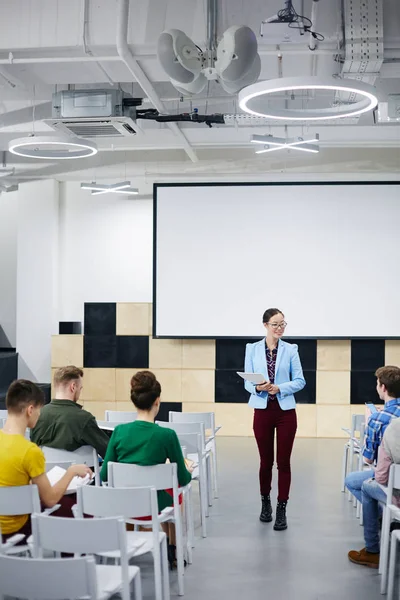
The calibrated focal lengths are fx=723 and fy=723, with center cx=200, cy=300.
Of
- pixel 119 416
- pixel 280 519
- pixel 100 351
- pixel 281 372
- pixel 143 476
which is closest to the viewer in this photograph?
pixel 143 476

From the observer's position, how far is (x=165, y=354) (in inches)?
402

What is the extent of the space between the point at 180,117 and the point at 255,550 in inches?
185

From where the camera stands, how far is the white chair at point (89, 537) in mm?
2859

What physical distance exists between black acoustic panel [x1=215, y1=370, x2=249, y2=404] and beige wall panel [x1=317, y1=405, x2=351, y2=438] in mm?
1049

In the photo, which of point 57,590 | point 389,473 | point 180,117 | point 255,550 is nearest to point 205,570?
point 255,550

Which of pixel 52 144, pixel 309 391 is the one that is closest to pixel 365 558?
pixel 52 144

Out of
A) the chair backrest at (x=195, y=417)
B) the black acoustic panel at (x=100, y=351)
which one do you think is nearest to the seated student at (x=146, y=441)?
the chair backrest at (x=195, y=417)

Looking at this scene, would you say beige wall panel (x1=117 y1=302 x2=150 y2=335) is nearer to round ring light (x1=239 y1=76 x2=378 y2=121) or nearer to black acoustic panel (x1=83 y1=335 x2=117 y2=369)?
black acoustic panel (x1=83 y1=335 x2=117 y2=369)

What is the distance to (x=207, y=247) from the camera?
10023mm

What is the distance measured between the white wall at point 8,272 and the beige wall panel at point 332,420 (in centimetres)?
562

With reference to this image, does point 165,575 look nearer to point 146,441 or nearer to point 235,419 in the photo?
point 146,441

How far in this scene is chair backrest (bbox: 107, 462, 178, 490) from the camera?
3.93 m

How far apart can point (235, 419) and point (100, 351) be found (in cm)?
215

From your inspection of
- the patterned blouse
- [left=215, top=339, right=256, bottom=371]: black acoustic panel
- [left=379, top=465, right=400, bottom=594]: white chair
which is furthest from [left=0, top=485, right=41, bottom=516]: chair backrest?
[left=215, top=339, right=256, bottom=371]: black acoustic panel
